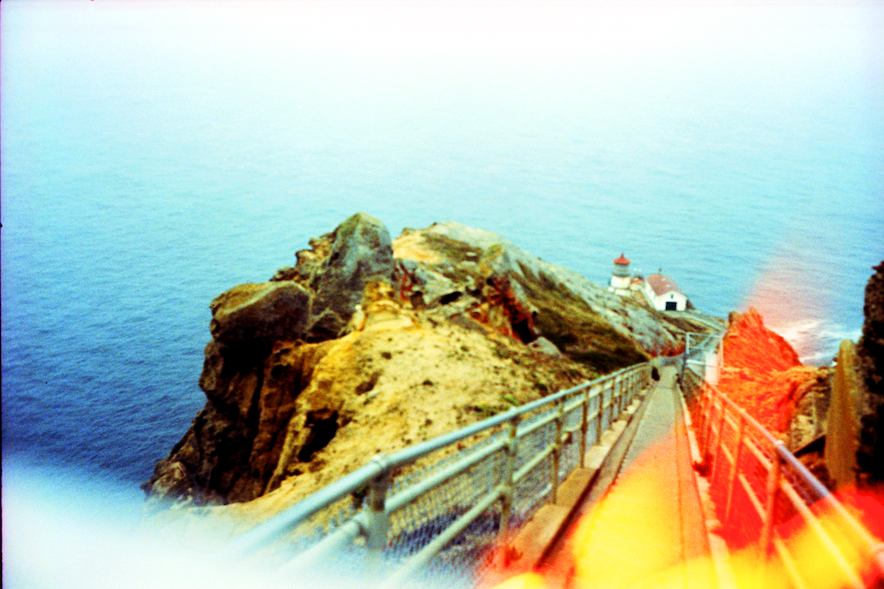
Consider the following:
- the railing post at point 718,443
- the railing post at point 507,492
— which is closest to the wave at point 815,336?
the railing post at point 718,443

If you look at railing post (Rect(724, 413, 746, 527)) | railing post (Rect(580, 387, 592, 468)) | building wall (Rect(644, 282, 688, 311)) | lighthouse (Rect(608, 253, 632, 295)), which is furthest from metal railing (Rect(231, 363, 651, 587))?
lighthouse (Rect(608, 253, 632, 295))

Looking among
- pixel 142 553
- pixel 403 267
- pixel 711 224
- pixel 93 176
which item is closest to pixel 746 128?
pixel 711 224

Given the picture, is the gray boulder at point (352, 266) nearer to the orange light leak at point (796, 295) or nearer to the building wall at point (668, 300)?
the orange light leak at point (796, 295)

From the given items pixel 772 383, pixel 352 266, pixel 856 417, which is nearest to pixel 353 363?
pixel 352 266

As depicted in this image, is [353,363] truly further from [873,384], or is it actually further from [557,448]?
[873,384]

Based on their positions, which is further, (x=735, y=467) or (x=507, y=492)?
(x=735, y=467)

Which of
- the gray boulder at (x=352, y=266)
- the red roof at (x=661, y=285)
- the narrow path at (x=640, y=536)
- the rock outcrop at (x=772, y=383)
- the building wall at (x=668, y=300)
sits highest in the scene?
the red roof at (x=661, y=285)
